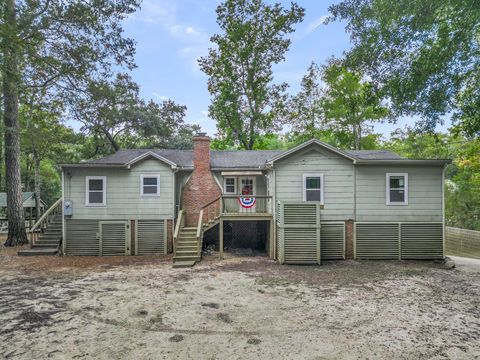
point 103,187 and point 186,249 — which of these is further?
point 103,187

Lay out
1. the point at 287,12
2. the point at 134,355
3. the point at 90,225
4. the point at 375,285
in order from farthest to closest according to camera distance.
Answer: the point at 287,12
the point at 90,225
the point at 375,285
the point at 134,355

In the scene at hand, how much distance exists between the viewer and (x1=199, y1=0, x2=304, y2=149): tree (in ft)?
76.6

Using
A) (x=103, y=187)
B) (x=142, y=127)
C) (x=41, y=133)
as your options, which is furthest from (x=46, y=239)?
(x=142, y=127)

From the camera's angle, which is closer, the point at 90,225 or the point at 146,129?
the point at 90,225

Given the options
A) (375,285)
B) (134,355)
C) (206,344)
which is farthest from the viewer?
(375,285)

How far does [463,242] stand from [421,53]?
40.7ft

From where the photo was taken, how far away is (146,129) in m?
24.5

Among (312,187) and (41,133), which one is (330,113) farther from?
(41,133)

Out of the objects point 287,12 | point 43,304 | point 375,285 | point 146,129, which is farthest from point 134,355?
point 287,12

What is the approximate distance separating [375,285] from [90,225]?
11698 mm

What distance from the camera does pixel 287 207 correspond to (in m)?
11.4

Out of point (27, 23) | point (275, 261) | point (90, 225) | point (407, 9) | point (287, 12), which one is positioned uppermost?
point (287, 12)

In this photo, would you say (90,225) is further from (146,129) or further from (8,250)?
(146,129)

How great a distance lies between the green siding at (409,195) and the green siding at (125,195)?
330 inches
